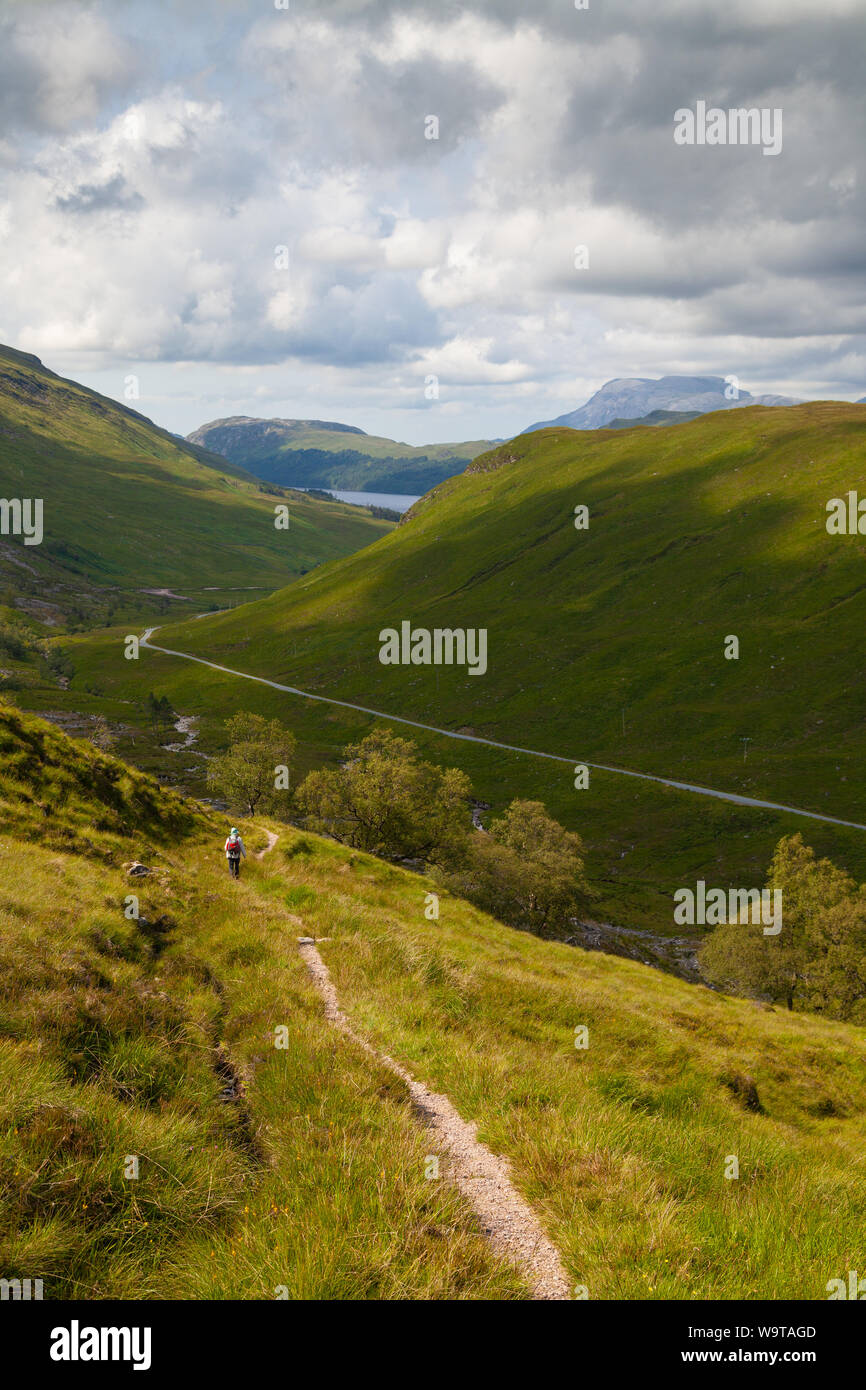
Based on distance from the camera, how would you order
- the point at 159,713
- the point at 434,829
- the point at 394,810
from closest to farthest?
the point at 394,810 < the point at 434,829 < the point at 159,713

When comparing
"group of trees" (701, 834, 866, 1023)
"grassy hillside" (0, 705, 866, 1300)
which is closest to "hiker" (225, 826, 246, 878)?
"grassy hillside" (0, 705, 866, 1300)

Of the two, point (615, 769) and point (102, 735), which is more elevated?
point (102, 735)

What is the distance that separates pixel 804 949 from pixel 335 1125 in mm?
66438

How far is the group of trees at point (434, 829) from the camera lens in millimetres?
66875

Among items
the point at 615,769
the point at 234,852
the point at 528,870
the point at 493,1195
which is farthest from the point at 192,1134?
the point at 615,769

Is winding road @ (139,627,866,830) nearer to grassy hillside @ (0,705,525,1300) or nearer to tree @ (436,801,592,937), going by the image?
tree @ (436,801,592,937)

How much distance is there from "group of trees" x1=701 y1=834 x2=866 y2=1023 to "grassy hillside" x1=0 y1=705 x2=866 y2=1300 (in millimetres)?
44803

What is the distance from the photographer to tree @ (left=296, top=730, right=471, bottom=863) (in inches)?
2621

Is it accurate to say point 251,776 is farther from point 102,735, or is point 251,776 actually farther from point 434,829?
point 102,735

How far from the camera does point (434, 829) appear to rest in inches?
2763

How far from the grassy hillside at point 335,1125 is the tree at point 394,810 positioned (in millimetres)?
47137

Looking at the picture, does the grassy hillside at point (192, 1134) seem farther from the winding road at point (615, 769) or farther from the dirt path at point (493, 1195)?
the winding road at point (615, 769)
